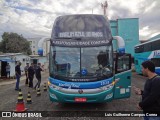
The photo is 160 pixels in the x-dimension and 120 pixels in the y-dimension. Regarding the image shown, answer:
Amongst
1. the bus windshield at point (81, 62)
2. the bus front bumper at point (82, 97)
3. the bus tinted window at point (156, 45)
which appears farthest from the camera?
the bus tinted window at point (156, 45)

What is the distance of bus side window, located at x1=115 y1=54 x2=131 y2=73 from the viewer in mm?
9180

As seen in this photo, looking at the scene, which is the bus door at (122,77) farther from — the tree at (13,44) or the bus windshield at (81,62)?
the tree at (13,44)

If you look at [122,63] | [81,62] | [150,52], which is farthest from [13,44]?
[81,62]

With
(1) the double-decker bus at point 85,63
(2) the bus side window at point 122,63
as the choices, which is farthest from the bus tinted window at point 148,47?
(1) the double-decker bus at point 85,63

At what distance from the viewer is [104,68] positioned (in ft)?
28.0

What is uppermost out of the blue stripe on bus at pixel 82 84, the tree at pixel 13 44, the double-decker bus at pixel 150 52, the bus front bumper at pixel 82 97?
the tree at pixel 13 44

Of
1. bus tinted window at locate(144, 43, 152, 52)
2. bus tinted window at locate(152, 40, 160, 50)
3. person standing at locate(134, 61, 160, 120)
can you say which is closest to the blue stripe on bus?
person standing at locate(134, 61, 160, 120)

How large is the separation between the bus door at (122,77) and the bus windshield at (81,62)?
65cm

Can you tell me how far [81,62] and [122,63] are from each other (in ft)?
6.53

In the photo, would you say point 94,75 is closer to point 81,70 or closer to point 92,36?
point 81,70

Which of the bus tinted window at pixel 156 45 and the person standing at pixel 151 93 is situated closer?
the person standing at pixel 151 93

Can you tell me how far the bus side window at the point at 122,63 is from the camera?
9180 millimetres

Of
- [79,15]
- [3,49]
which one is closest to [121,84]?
[79,15]

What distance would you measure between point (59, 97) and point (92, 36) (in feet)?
9.16
